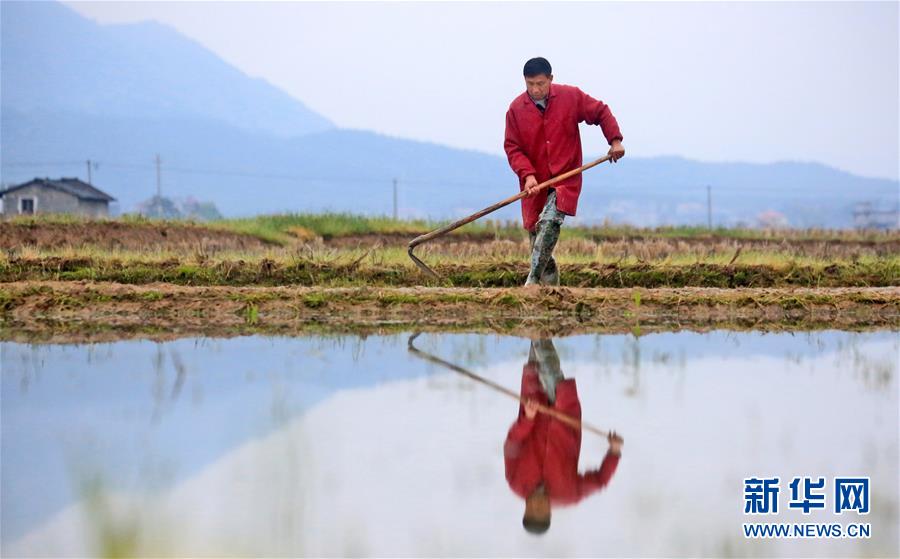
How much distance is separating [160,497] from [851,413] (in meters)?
2.53

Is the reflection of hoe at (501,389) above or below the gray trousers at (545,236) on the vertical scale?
below

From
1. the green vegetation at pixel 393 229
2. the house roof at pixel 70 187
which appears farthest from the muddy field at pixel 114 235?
the house roof at pixel 70 187

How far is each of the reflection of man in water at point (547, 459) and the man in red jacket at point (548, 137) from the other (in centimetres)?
459

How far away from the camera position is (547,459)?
12.0 feet

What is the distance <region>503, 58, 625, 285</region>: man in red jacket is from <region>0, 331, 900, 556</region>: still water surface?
3276mm

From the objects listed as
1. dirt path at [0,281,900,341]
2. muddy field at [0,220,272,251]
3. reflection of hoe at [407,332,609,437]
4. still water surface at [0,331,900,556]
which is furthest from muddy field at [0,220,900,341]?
muddy field at [0,220,272,251]

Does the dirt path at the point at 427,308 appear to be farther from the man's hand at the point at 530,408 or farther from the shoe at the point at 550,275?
the man's hand at the point at 530,408

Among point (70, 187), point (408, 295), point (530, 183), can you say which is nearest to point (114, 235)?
point (408, 295)

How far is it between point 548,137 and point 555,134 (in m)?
0.06

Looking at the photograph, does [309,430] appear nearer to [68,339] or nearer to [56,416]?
[56,416]

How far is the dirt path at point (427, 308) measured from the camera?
8461 millimetres

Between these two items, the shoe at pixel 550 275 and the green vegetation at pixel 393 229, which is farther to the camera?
the green vegetation at pixel 393 229

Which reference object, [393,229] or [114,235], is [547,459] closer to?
[114,235]

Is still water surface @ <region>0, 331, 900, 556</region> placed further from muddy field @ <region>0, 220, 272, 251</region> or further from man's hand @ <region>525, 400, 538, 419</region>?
muddy field @ <region>0, 220, 272, 251</region>
